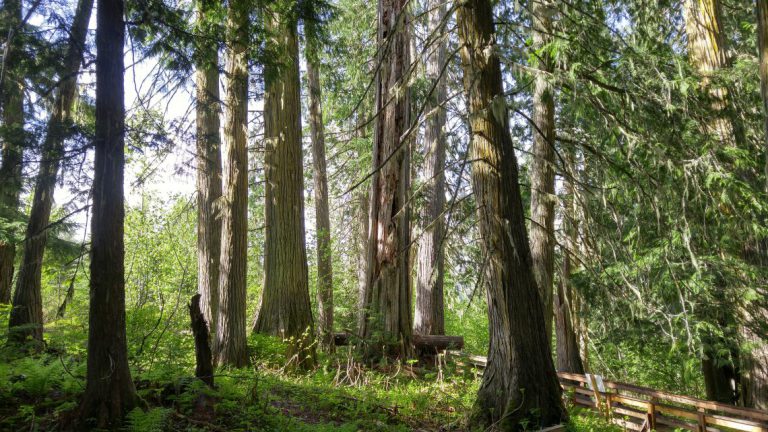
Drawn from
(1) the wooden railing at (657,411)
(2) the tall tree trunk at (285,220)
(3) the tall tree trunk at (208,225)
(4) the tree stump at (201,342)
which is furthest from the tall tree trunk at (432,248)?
(4) the tree stump at (201,342)

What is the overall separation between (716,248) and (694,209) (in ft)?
2.88

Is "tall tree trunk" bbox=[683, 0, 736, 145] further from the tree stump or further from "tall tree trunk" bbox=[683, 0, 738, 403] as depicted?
the tree stump

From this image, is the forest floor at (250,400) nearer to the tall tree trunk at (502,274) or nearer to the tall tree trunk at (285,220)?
the tall tree trunk at (502,274)

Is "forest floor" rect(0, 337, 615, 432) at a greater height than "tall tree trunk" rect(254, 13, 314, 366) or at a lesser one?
lesser

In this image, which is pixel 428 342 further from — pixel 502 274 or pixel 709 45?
pixel 709 45

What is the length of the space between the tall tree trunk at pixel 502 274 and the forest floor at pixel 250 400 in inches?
18.4

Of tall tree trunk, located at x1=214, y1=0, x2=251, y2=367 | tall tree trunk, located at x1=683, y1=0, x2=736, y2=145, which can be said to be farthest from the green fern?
tall tree trunk, located at x1=683, y1=0, x2=736, y2=145

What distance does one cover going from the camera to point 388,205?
9.80m

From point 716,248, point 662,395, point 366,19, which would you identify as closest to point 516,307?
point 662,395

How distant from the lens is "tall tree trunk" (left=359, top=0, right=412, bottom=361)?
9.65m

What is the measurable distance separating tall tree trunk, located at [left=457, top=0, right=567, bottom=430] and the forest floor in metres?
0.47

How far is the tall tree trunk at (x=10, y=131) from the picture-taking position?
527cm

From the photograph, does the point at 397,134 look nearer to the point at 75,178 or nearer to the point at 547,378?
the point at 547,378

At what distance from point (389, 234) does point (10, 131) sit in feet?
18.9
